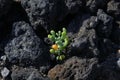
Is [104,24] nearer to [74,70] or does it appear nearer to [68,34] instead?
[68,34]

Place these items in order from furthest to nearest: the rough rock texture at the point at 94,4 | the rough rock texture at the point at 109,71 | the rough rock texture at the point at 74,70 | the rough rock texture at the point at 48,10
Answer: the rough rock texture at the point at 94,4 → the rough rock texture at the point at 48,10 → the rough rock texture at the point at 109,71 → the rough rock texture at the point at 74,70

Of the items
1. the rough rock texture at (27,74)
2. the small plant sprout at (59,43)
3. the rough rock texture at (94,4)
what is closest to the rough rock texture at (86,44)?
the small plant sprout at (59,43)

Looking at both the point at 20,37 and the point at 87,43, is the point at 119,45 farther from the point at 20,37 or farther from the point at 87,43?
the point at 20,37

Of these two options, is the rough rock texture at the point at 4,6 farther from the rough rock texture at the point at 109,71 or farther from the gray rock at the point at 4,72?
the rough rock texture at the point at 109,71

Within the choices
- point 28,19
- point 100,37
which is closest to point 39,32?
point 28,19

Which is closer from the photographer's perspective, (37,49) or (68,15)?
(37,49)

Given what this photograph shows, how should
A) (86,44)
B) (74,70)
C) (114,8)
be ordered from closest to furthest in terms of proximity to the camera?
(74,70)
(86,44)
(114,8)

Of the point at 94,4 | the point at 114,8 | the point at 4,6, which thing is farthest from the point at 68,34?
the point at 4,6
